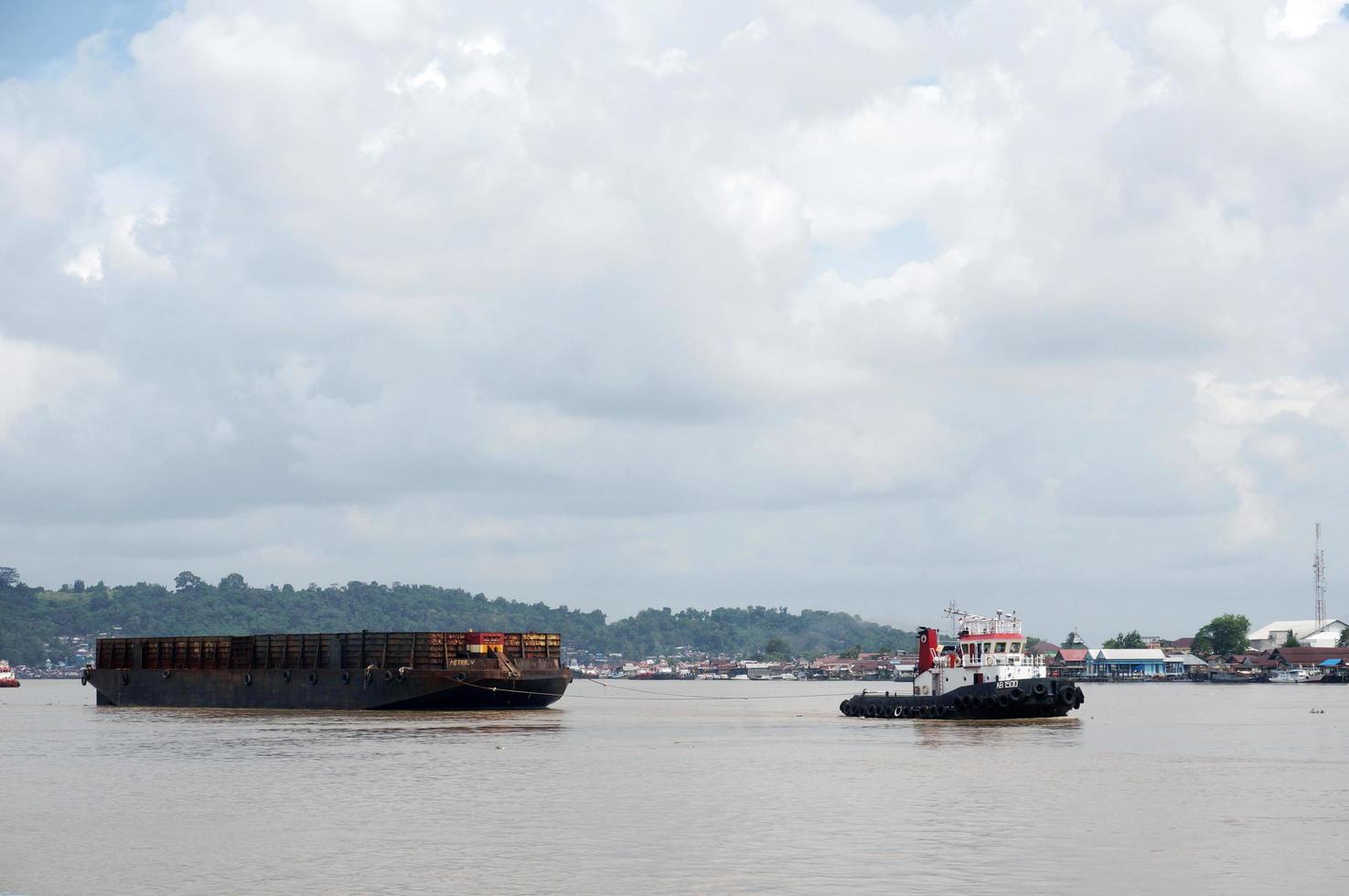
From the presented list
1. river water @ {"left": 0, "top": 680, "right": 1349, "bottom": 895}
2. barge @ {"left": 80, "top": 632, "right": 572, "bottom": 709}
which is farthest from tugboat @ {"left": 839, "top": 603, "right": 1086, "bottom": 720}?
barge @ {"left": 80, "top": 632, "right": 572, "bottom": 709}

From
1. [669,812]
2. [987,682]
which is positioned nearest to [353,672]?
[987,682]

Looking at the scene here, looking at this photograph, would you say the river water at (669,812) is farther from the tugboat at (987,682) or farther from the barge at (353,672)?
the barge at (353,672)

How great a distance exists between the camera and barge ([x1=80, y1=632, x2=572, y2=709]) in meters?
95.7

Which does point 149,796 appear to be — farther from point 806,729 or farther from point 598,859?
point 806,729

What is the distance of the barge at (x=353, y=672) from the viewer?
314 ft

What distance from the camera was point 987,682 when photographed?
78.6m

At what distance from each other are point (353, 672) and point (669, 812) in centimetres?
6110

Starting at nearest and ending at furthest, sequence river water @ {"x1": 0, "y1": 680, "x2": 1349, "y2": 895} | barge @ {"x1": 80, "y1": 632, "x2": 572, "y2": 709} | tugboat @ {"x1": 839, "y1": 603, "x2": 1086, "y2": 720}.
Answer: river water @ {"x1": 0, "y1": 680, "x2": 1349, "y2": 895} → tugboat @ {"x1": 839, "y1": 603, "x2": 1086, "y2": 720} → barge @ {"x1": 80, "y1": 632, "x2": 572, "y2": 709}

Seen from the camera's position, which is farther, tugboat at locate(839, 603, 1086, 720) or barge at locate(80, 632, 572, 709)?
barge at locate(80, 632, 572, 709)

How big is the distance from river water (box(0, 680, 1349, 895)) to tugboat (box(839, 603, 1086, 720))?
1.31m

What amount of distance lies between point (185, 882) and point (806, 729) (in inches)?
2228


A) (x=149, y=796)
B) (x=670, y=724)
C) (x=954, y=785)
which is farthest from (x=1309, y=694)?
(x=149, y=796)

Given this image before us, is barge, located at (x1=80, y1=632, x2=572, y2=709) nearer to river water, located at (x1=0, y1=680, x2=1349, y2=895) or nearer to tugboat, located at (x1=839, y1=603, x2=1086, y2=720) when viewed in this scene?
river water, located at (x1=0, y1=680, x2=1349, y2=895)

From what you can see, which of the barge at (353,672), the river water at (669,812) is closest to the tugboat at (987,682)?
the river water at (669,812)
